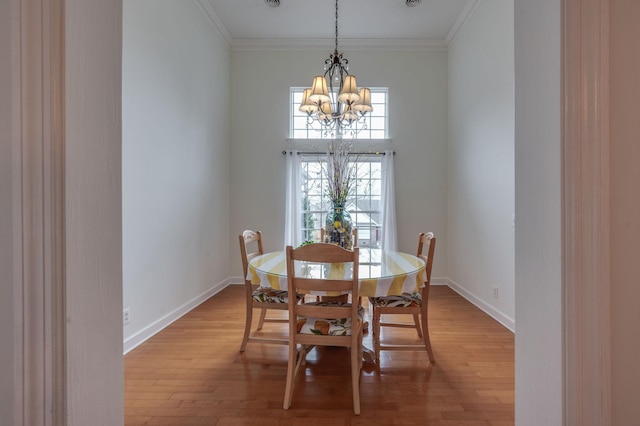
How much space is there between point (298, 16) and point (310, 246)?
339 cm

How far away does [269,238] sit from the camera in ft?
15.0

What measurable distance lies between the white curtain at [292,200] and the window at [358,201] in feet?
0.36

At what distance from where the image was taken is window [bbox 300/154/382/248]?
4547mm

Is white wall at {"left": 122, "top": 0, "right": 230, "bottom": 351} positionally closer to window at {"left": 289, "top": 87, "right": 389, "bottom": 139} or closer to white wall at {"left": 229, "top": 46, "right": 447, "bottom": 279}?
white wall at {"left": 229, "top": 46, "right": 447, "bottom": 279}

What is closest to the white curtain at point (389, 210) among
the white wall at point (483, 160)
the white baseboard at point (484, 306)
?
the white wall at point (483, 160)

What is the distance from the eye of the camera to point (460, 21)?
393cm

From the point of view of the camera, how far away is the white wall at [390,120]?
177 inches

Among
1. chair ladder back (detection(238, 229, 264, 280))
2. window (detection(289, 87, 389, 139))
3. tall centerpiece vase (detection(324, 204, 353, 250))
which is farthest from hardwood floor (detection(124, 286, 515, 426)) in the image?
window (detection(289, 87, 389, 139))
